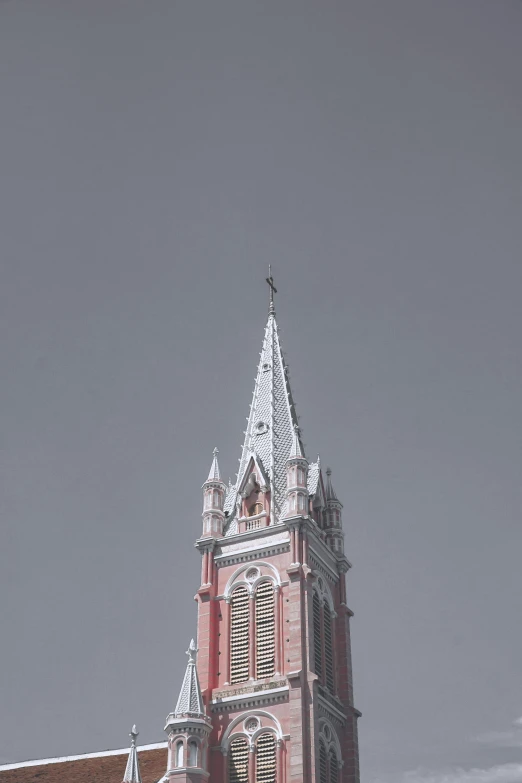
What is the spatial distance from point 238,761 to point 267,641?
5493 millimetres

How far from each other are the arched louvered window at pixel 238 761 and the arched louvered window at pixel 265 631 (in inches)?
121

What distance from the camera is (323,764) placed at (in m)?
53.8

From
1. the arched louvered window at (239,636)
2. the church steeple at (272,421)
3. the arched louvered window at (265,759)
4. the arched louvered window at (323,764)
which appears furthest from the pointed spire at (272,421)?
the arched louvered window at (323,764)

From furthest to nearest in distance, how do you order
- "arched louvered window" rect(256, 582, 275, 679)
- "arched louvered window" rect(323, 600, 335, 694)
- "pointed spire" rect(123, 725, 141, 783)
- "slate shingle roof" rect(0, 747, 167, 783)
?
"arched louvered window" rect(323, 600, 335, 694) < "arched louvered window" rect(256, 582, 275, 679) < "slate shingle roof" rect(0, 747, 167, 783) < "pointed spire" rect(123, 725, 141, 783)

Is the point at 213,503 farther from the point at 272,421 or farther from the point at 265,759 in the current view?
the point at 265,759

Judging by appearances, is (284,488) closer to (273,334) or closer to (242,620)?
(242,620)

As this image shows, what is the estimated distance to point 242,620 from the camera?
57469 mm

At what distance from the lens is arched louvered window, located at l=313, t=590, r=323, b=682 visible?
56.4m

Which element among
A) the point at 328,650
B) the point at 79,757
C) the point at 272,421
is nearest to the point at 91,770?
the point at 79,757

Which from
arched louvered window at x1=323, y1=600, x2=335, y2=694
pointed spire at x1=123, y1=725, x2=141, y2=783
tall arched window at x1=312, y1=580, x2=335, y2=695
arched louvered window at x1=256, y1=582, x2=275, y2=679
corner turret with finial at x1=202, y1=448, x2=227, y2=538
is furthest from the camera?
corner turret with finial at x1=202, y1=448, x2=227, y2=538

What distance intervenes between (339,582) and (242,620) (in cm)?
667

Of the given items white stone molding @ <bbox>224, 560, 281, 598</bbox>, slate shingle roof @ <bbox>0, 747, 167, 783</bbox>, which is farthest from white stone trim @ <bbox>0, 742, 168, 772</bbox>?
white stone molding @ <bbox>224, 560, 281, 598</bbox>

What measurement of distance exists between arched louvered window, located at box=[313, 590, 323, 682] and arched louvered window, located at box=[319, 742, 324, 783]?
3252 mm

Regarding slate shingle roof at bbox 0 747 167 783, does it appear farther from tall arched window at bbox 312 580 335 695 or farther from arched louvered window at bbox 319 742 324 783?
tall arched window at bbox 312 580 335 695
